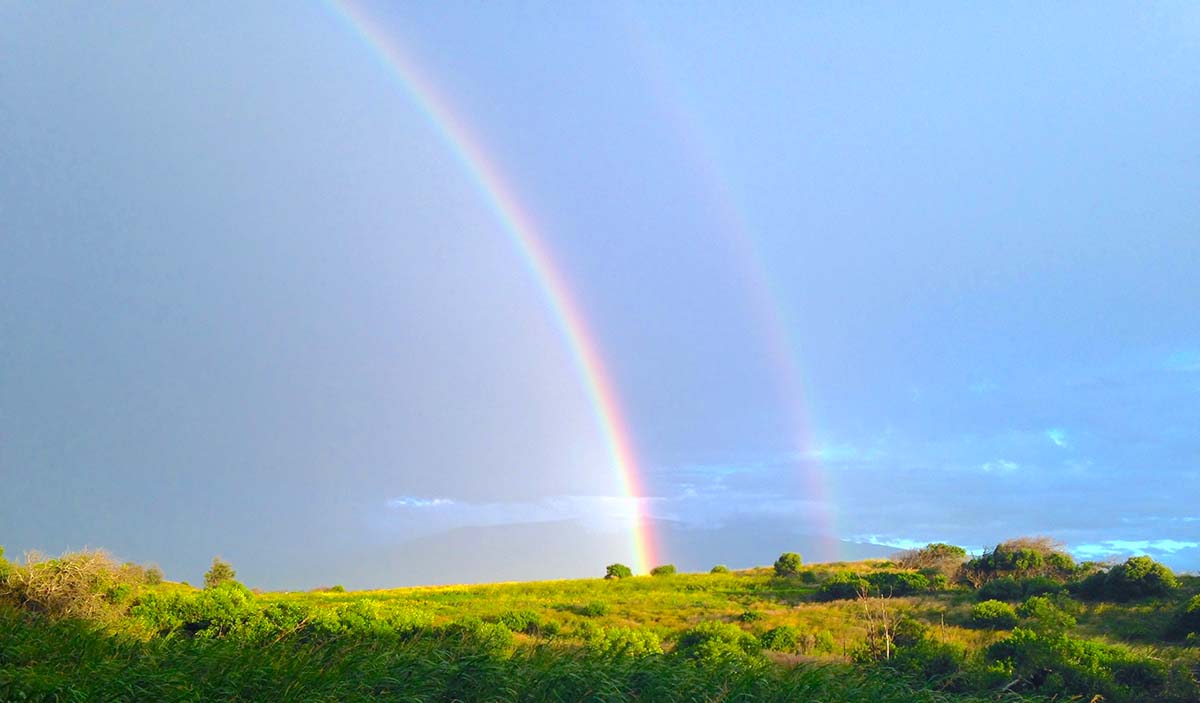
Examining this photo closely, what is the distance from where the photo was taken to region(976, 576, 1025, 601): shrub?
38344 mm

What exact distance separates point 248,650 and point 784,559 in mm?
55036

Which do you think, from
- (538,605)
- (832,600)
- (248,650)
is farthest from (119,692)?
(832,600)

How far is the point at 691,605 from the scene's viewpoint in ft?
139

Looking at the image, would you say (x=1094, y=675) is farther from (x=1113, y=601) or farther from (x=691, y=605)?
(x=691, y=605)

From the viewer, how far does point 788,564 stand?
61625 mm

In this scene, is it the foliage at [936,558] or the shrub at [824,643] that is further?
the foliage at [936,558]

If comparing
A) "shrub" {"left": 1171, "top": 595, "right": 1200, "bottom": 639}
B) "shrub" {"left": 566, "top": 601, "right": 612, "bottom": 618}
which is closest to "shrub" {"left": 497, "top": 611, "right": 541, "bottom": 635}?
"shrub" {"left": 566, "top": 601, "right": 612, "bottom": 618}

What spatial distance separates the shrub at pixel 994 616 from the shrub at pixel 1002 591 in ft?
23.4

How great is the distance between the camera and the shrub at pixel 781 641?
26.1 m

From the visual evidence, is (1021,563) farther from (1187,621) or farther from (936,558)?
(1187,621)

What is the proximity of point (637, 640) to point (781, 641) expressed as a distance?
6.08m

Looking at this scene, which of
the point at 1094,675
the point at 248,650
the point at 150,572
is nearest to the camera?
the point at 248,650

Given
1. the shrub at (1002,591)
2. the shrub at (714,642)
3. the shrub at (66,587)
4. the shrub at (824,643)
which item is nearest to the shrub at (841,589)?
the shrub at (1002,591)

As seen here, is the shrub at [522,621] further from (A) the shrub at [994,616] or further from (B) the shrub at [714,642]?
(A) the shrub at [994,616]
